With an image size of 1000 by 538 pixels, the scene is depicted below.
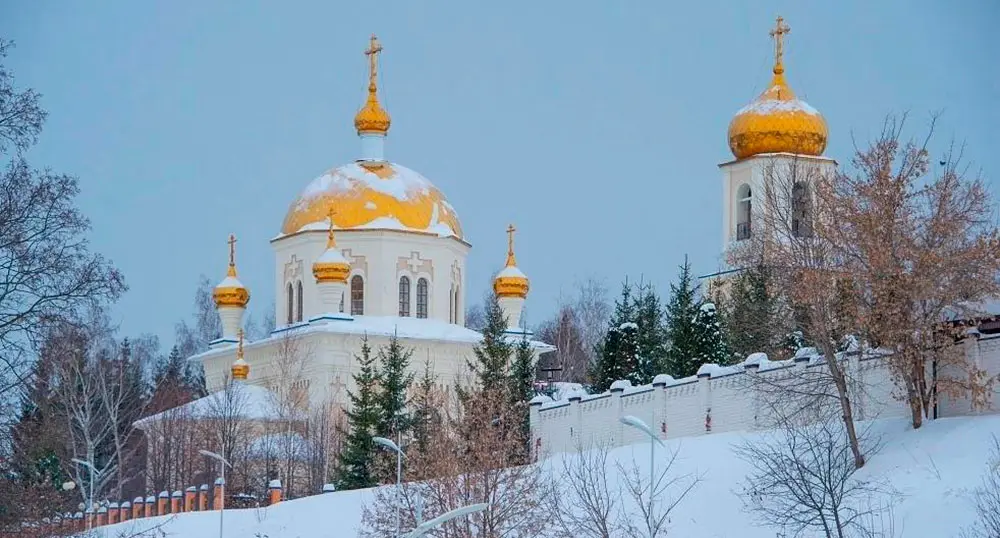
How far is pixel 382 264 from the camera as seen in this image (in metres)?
60.2

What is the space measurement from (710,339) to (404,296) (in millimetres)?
15693

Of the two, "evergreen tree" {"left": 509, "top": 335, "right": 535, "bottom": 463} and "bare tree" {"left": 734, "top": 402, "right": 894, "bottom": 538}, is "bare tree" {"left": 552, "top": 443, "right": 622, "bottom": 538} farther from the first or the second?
"evergreen tree" {"left": 509, "top": 335, "right": 535, "bottom": 463}

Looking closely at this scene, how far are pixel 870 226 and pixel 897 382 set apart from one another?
7.81ft

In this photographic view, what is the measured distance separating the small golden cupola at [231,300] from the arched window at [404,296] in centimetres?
504

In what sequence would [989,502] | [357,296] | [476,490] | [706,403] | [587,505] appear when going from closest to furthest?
[989,502]
[587,505]
[476,490]
[706,403]
[357,296]

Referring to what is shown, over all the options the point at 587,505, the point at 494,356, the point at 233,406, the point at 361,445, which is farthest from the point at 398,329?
the point at 587,505

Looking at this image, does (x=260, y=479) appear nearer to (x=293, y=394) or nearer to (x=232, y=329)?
(x=293, y=394)

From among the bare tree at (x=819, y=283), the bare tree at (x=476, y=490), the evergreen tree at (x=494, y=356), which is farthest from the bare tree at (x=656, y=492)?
the evergreen tree at (x=494, y=356)

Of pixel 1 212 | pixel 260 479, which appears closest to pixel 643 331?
pixel 260 479

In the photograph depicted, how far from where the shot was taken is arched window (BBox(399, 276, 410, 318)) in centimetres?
6088

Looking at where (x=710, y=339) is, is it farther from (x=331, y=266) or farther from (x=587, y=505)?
(x=587, y=505)

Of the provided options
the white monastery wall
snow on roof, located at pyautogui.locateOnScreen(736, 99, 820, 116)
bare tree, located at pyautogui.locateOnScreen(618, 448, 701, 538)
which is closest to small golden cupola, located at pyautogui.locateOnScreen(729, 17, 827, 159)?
snow on roof, located at pyautogui.locateOnScreen(736, 99, 820, 116)

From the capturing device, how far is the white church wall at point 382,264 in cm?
6016

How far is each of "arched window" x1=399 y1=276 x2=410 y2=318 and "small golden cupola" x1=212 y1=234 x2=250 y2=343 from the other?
5.04 metres
